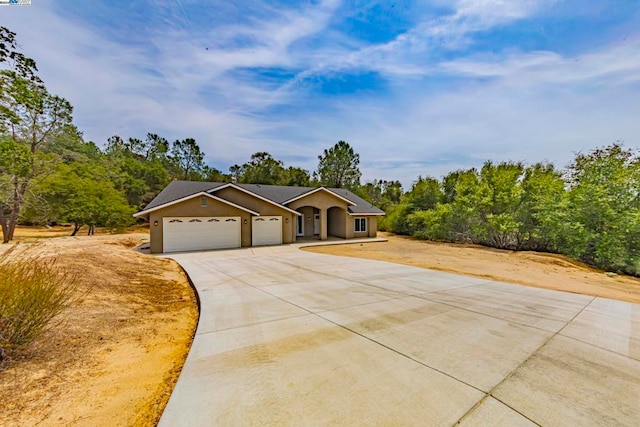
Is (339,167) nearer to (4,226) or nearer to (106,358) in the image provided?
(4,226)

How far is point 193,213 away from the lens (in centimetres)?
1512

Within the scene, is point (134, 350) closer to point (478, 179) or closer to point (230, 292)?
point (230, 292)

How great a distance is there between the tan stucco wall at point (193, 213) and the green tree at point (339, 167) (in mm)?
25299

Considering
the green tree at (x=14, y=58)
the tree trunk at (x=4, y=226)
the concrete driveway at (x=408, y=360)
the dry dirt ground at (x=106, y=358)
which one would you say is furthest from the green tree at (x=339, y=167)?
the concrete driveway at (x=408, y=360)

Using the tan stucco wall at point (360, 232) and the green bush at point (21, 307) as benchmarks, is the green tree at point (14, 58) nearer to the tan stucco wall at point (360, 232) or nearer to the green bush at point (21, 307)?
the green bush at point (21, 307)

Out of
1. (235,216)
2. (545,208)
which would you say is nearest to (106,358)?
(235,216)

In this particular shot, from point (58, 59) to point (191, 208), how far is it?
7.89 meters

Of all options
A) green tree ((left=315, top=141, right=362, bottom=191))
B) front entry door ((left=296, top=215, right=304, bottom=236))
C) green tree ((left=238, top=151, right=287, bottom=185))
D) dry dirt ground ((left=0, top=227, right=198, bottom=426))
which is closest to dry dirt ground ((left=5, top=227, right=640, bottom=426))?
dry dirt ground ((left=0, top=227, right=198, bottom=426))

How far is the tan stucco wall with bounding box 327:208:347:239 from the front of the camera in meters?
22.3

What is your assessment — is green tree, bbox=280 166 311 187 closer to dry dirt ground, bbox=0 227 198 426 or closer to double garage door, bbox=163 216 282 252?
double garage door, bbox=163 216 282 252

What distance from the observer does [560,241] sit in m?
16.0

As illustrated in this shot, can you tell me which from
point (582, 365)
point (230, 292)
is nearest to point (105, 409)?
point (230, 292)

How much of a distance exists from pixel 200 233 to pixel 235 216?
7.37 ft

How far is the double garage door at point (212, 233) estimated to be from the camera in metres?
14.5
